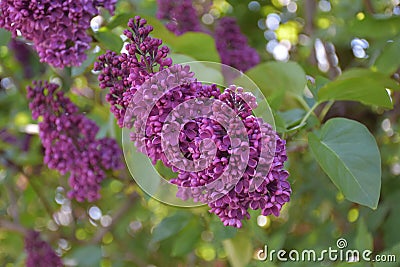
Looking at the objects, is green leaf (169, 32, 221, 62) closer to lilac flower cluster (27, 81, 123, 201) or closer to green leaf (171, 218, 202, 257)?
lilac flower cluster (27, 81, 123, 201)

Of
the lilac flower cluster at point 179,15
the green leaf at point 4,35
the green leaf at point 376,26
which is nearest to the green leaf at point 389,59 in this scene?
the green leaf at point 376,26

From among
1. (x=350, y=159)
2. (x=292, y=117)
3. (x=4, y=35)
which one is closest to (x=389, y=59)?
(x=292, y=117)

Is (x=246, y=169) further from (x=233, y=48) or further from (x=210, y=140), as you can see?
(x=233, y=48)

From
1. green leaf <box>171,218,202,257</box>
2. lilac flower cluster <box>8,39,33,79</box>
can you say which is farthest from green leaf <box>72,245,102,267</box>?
lilac flower cluster <box>8,39,33,79</box>

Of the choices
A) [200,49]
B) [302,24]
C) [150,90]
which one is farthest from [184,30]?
[302,24]

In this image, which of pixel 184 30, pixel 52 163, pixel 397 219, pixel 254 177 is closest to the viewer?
pixel 254 177

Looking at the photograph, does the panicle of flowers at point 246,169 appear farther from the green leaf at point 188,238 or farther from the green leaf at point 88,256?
the green leaf at point 88,256

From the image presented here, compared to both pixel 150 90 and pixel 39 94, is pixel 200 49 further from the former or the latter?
pixel 150 90
